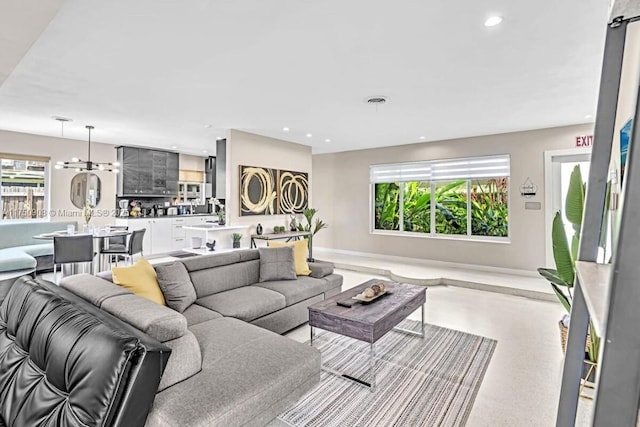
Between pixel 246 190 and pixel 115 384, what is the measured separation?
15.4 ft

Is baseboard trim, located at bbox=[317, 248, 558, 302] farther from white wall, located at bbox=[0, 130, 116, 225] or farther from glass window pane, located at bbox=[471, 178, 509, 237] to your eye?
white wall, located at bbox=[0, 130, 116, 225]

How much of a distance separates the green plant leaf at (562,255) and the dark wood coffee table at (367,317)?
1.18 metres

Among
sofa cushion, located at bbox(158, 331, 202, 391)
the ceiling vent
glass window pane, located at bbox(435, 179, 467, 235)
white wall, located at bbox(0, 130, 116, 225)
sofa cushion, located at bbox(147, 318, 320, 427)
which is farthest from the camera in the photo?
glass window pane, located at bbox(435, 179, 467, 235)

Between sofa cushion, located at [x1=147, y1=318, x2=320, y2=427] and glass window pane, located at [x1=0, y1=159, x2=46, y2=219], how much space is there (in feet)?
20.9

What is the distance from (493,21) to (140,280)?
3312 mm

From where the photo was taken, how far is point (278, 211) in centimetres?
642

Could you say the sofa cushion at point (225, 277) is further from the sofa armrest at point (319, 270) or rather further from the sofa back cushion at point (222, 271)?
the sofa armrest at point (319, 270)

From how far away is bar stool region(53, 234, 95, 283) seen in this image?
4.54 metres

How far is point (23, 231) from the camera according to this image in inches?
228

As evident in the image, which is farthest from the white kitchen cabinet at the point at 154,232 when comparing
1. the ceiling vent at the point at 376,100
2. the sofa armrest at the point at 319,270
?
the ceiling vent at the point at 376,100

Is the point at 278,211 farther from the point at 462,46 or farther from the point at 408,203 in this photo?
the point at 462,46

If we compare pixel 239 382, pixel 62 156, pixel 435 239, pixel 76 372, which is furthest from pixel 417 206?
pixel 62 156

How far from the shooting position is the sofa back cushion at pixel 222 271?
3262mm

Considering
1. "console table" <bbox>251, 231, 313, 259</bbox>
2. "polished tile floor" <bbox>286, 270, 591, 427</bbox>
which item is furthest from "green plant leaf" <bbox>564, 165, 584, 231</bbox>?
"console table" <bbox>251, 231, 313, 259</bbox>
